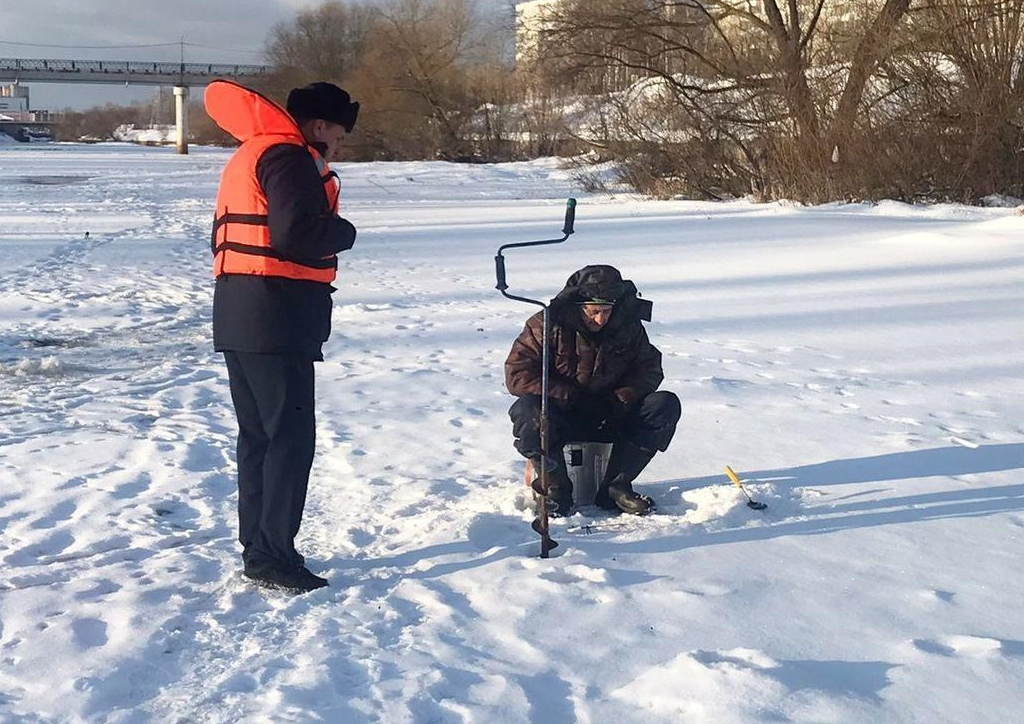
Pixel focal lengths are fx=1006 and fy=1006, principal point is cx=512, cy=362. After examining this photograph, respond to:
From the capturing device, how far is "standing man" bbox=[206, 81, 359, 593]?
3338mm

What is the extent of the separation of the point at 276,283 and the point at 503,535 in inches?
57.9

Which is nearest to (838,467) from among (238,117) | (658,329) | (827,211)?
(238,117)

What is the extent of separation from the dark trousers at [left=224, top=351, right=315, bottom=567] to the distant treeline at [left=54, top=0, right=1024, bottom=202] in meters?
16.9

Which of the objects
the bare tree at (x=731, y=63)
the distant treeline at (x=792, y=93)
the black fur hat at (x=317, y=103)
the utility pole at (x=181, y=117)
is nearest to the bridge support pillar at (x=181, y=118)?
the utility pole at (x=181, y=117)

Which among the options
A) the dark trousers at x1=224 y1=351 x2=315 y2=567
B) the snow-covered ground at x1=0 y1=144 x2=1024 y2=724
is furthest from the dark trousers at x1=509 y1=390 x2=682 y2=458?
the dark trousers at x1=224 y1=351 x2=315 y2=567

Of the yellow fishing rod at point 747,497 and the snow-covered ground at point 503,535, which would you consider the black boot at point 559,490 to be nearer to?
the snow-covered ground at point 503,535

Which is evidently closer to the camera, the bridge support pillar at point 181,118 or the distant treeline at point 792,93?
the distant treeline at point 792,93

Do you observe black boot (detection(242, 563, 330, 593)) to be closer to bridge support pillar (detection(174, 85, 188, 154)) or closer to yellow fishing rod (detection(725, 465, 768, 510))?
yellow fishing rod (detection(725, 465, 768, 510))

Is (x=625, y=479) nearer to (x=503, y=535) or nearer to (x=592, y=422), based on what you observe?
(x=592, y=422)

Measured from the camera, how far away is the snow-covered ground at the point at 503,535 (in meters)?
2.95

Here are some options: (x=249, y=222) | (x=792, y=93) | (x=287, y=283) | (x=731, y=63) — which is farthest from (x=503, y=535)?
(x=731, y=63)

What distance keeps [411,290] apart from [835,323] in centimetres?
438

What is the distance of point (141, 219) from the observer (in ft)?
60.5

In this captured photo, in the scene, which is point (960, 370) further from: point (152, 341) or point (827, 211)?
point (827, 211)
